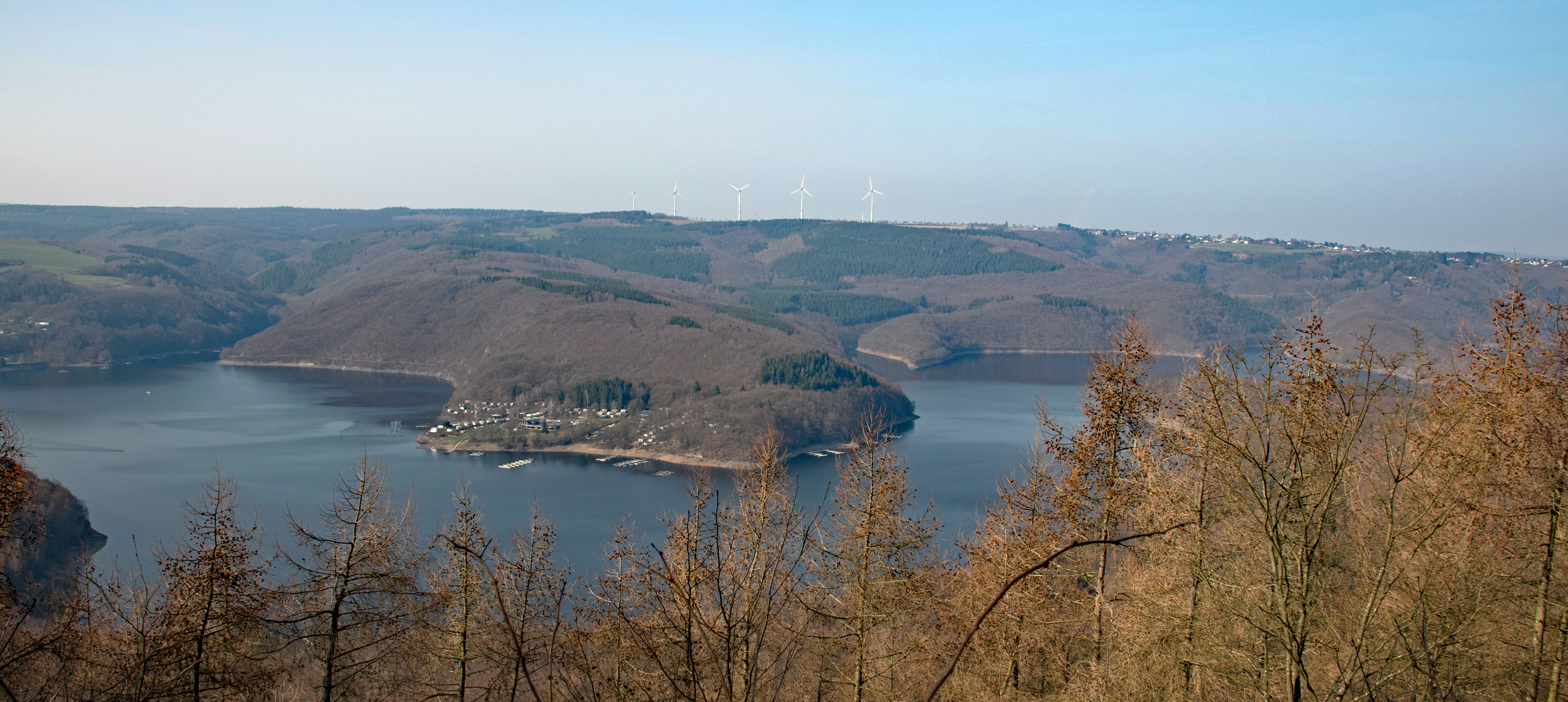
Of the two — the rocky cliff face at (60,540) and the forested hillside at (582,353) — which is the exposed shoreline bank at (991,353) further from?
the rocky cliff face at (60,540)

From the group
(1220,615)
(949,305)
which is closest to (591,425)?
(1220,615)

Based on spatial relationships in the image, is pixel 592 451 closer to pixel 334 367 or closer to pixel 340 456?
pixel 340 456

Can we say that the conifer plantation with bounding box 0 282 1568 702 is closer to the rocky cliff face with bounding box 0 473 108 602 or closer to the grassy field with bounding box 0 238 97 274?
the rocky cliff face with bounding box 0 473 108 602

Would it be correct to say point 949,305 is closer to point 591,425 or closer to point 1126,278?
point 1126,278

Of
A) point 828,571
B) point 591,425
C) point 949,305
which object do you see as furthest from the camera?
point 949,305

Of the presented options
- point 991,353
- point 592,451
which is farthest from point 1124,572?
point 991,353

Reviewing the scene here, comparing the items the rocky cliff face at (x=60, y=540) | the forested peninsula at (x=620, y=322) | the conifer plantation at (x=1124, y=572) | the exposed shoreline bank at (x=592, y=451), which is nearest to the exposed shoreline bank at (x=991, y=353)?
the forested peninsula at (x=620, y=322)
